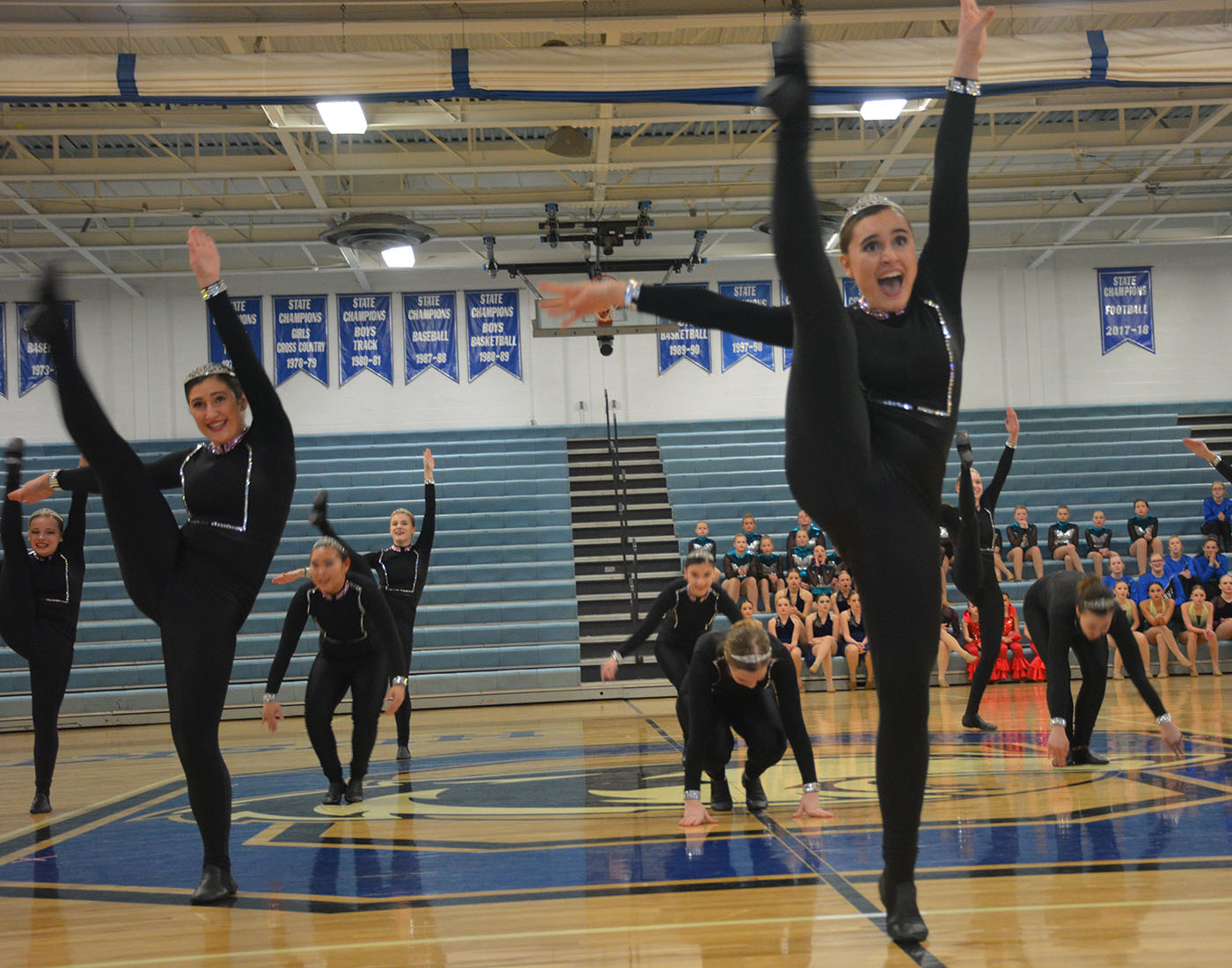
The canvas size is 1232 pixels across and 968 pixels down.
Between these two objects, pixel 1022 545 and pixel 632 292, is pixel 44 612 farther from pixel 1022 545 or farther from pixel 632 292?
pixel 1022 545

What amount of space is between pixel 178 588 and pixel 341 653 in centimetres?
256

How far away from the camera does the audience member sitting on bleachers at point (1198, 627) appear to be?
12945 mm

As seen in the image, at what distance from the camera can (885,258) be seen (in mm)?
2756

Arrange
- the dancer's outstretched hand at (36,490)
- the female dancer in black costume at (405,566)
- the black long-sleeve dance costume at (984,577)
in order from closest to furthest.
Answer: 1. the dancer's outstretched hand at (36,490)
2. the black long-sleeve dance costume at (984,577)
3. the female dancer in black costume at (405,566)

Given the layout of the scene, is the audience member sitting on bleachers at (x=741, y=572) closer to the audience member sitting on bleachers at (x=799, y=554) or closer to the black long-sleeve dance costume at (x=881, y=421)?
the audience member sitting on bleachers at (x=799, y=554)

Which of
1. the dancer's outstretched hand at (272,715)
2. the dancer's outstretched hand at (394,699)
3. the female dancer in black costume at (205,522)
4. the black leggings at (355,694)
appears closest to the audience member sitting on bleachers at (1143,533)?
the black leggings at (355,694)

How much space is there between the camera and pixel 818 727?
8.70 metres

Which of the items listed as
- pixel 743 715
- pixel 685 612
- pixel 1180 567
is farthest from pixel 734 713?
pixel 1180 567

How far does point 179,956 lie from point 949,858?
247 centimetres

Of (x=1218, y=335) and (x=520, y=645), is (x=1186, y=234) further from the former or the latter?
(x=520, y=645)

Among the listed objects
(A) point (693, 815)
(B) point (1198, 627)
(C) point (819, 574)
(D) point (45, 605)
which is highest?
(D) point (45, 605)

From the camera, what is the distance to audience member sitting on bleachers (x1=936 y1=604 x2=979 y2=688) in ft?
41.2

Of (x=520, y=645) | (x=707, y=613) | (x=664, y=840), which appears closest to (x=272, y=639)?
(x=520, y=645)

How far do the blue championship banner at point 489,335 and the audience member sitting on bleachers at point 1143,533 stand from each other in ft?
35.5
